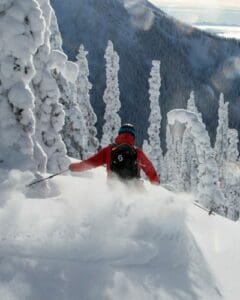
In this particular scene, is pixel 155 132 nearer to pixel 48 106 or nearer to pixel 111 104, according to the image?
pixel 111 104

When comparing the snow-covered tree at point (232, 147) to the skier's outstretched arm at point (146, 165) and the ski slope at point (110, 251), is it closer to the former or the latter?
the skier's outstretched arm at point (146, 165)

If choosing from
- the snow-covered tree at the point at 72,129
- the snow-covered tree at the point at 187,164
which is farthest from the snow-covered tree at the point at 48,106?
the snow-covered tree at the point at 187,164

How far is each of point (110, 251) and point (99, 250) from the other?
141 millimetres

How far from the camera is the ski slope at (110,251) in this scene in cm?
602

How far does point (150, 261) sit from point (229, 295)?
108cm

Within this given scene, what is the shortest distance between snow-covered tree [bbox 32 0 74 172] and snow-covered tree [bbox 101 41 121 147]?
1333 inches

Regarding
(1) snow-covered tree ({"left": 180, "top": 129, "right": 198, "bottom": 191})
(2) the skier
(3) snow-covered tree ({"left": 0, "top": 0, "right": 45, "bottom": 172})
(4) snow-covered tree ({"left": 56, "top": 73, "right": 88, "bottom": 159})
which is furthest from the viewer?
(1) snow-covered tree ({"left": 180, "top": 129, "right": 198, "bottom": 191})

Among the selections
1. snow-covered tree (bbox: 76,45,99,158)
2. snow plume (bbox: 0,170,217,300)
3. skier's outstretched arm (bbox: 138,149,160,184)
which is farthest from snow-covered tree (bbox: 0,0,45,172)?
snow-covered tree (bbox: 76,45,99,158)

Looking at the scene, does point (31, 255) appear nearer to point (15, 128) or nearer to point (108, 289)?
point (108, 289)

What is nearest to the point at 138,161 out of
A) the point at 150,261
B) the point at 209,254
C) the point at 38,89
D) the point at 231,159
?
the point at 209,254

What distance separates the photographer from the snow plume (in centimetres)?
599

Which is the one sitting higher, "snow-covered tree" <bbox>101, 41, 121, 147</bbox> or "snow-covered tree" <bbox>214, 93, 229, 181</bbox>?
"snow-covered tree" <bbox>101, 41, 121, 147</bbox>

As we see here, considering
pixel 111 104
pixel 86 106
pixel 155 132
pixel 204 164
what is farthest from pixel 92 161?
pixel 155 132

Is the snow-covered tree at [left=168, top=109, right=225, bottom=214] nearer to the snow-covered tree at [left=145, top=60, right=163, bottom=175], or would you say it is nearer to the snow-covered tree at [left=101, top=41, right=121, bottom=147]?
the snow-covered tree at [left=101, top=41, right=121, bottom=147]
